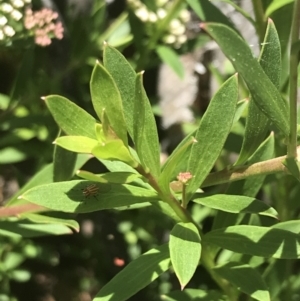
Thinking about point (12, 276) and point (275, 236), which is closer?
point (275, 236)

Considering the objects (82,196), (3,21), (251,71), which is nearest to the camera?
(251,71)

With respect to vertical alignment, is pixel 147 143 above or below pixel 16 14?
below

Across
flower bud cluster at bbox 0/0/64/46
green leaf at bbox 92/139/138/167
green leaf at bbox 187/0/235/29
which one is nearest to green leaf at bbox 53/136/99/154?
green leaf at bbox 92/139/138/167

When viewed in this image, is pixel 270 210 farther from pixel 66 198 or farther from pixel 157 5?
pixel 157 5

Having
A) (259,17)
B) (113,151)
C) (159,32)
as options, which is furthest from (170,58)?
(113,151)

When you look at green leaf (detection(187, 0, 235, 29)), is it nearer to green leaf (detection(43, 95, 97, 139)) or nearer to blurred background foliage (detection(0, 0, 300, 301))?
blurred background foliage (detection(0, 0, 300, 301))

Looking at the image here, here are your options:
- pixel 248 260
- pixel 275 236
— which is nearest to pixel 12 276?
pixel 248 260

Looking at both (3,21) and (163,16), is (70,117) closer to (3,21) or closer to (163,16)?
(3,21)
